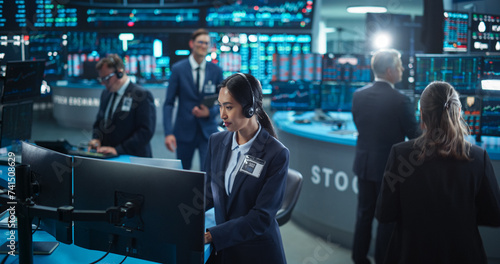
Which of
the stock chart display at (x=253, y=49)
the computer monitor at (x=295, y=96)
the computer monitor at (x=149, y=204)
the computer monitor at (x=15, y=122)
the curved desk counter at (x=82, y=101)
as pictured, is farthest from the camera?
the stock chart display at (x=253, y=49)

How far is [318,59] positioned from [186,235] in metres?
3.96

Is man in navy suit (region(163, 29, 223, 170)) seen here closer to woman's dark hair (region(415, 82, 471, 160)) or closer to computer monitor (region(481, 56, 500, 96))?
computer monitor (region(481, 56, 500, 96))

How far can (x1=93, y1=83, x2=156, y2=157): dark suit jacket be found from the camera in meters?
3.77

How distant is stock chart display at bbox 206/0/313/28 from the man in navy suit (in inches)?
220

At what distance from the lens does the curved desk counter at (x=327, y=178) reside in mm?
4273

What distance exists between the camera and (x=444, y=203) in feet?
7.33

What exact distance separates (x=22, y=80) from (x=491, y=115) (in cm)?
335

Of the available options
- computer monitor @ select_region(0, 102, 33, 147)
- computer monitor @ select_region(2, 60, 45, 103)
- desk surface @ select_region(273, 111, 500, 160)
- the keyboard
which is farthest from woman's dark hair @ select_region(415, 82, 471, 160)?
computer monitor @ select_region(0, 102, 33, 147)

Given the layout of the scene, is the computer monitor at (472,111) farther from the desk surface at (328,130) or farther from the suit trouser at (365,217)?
the suit trouser at (365,217)

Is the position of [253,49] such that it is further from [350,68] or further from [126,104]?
[126,104]

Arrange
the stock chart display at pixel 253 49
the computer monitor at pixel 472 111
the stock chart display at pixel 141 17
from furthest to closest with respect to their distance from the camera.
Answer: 1. the stock chart display at pixel 141 17
2. the stock chart display at pixel 253 49
3. the computer monitor at pixel 472 111

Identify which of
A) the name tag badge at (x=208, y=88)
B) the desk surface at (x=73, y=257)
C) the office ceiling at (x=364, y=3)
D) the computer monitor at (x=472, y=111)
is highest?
the office ceiling at (x=364, y=3)

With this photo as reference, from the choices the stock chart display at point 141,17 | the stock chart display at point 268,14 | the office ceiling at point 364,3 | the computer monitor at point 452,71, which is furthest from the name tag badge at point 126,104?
the office ceiling at point 364,3

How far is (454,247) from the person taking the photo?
2236 millimetres
